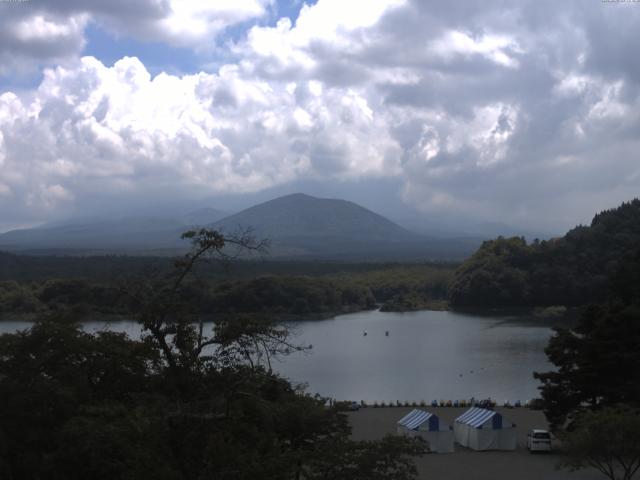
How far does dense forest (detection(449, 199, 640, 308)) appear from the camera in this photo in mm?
46281

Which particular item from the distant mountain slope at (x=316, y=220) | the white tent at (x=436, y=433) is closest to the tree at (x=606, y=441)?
the white tent at (x=436, y=433)

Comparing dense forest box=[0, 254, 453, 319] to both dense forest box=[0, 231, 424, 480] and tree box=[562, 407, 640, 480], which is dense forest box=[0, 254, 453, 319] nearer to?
tree box=[562, 407, 640, 480]

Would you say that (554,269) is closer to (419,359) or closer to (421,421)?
(419,359)

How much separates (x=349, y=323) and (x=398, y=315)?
5750 mm

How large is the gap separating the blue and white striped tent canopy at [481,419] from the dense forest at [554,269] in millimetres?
31609

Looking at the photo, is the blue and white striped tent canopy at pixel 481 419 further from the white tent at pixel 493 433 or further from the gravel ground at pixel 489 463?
the gravel ground at pixel 489 463

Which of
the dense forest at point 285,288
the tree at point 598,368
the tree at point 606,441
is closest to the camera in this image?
the tree at point 606,441

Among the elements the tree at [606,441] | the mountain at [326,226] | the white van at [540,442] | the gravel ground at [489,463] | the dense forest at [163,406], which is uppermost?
the mountain at [326,226]

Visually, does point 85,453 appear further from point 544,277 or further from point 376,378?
point 544,277

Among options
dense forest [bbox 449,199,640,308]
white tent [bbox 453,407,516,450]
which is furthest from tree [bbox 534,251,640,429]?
dense forest [bbox 449,199,640,308]

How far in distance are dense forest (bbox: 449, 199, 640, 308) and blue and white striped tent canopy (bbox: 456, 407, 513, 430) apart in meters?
31.6

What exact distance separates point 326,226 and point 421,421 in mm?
168125

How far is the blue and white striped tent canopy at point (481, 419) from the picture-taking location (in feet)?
44.1

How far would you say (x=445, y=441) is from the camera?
1351 cm
